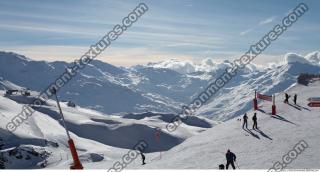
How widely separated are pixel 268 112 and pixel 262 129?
9.54 metres

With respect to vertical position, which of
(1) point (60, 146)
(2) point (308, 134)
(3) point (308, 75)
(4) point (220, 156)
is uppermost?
(3) point (308, 75)

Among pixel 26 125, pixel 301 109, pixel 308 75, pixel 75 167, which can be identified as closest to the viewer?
pixel 75 167

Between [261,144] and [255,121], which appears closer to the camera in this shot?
[261,144]

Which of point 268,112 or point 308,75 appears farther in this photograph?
point 308,75

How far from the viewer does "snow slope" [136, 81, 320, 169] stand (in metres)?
33.1

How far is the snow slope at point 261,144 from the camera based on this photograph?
33091 mm

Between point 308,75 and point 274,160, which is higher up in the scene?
point 308,75

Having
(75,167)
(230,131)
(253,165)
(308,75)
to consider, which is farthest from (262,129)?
(308,75)

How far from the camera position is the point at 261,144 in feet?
126

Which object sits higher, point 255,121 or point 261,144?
point 255,121

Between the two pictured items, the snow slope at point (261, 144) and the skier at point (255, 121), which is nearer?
the snow slope at point (261, 144)

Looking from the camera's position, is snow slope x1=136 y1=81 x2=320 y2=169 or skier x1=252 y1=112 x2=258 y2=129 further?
skier x1=252 y1=112 x2=258 y2=129

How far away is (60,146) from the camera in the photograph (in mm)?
176000

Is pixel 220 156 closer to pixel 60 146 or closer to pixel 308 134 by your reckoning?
pixel 308 134
